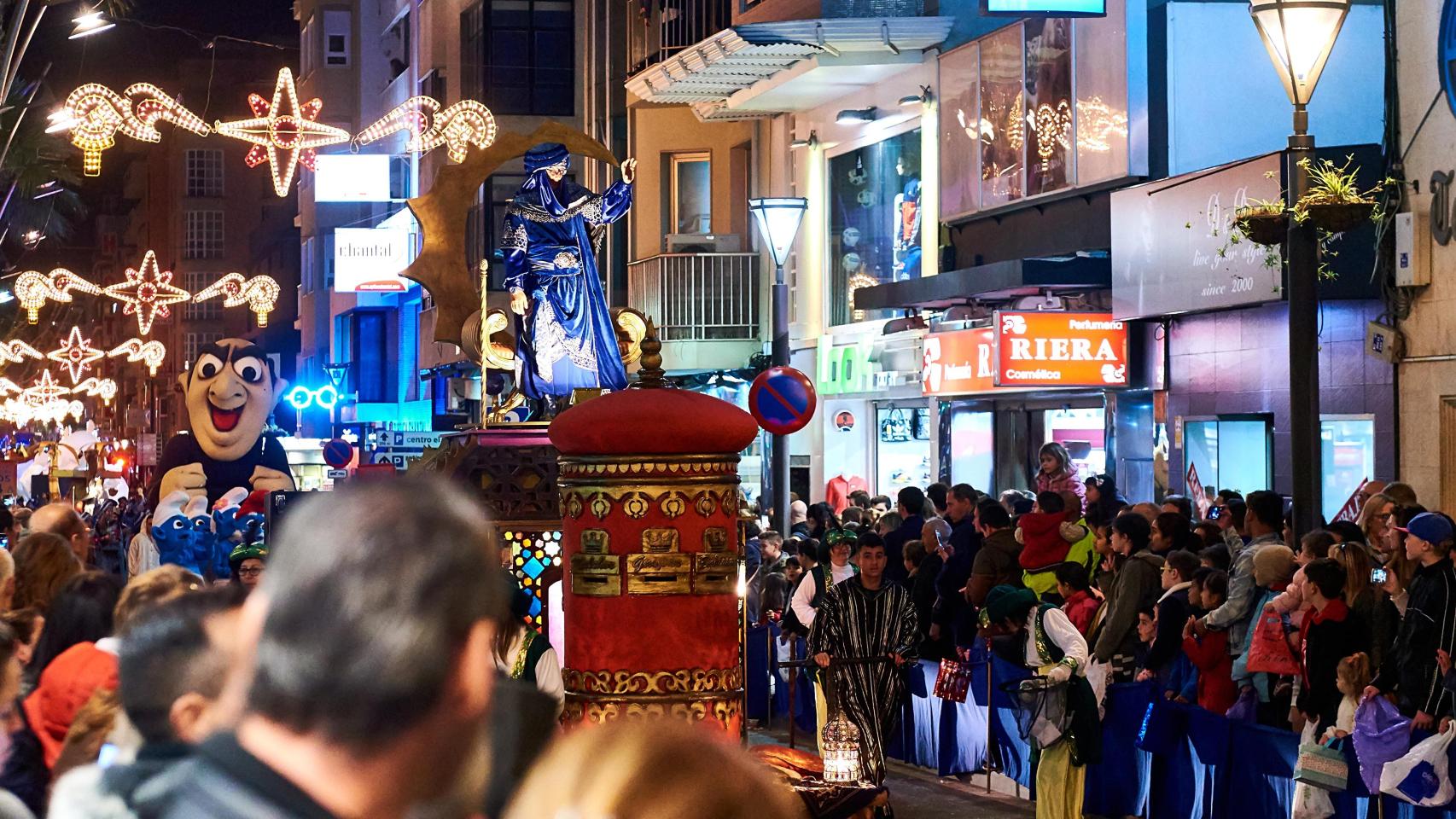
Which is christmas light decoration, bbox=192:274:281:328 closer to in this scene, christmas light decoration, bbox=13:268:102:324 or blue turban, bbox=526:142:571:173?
christmas light decoration, bbox=13:268:102:324

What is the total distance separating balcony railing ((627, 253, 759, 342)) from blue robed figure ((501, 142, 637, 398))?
15829 millimetres

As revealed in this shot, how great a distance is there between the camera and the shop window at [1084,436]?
21375mm

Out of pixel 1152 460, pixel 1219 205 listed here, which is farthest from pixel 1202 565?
pixel 1152 460

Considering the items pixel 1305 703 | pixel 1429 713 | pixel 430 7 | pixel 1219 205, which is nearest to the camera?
pixel 1429 713

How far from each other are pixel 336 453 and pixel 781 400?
18389 mm

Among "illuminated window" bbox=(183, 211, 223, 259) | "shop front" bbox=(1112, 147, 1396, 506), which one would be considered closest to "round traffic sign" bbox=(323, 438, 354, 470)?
→ "shop front" bbox=(1112, 147, 1396, 506)

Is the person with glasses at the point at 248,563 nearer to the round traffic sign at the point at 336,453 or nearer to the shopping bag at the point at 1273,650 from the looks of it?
the shopping bag at the point at 1273,650

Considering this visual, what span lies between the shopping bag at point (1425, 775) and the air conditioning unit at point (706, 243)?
78.5 ft

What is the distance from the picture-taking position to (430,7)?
48219 millimetres

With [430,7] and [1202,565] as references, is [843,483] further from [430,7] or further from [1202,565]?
[430,7]

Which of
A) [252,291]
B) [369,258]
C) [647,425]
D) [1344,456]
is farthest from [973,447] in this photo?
[369,258]

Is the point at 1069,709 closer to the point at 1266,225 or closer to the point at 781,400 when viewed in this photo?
the point at 1266,225

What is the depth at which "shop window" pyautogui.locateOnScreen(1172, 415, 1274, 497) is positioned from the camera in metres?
17.9

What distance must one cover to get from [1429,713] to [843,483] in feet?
52.8
